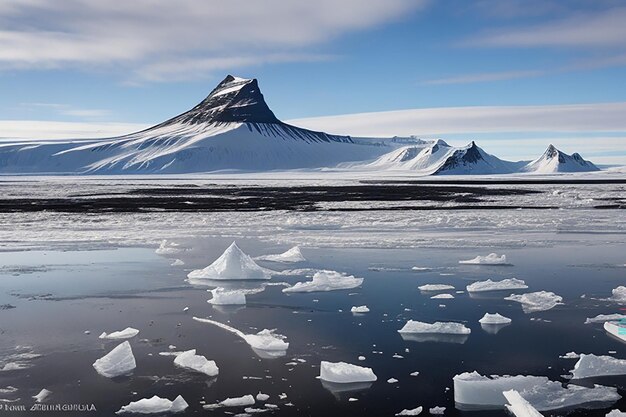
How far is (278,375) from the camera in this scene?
6941 millimetres

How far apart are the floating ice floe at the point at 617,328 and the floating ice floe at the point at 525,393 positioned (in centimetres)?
202

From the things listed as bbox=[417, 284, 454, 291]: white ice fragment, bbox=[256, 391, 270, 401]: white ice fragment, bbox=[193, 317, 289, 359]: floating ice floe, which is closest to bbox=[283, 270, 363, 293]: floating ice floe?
bbox=[417, 284, 454, 291]: white ice fragment

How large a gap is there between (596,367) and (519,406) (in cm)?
177

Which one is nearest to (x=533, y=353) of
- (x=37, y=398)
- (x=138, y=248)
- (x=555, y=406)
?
(x=555, y=406)

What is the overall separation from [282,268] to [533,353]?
23.7 feet

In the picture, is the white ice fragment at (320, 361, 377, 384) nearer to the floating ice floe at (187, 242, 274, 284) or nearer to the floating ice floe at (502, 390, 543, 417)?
the floating ice floe at (502, 390, 543, 417)

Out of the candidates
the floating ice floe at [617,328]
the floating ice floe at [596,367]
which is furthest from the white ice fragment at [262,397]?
the floating ice floe at [617,328]

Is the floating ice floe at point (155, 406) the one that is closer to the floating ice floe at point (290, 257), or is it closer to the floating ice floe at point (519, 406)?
the floating ice floe at point (519, 406)

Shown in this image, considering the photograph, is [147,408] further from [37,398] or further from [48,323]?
[48,323]

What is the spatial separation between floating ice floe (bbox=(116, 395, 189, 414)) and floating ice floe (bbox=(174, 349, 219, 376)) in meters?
0.94

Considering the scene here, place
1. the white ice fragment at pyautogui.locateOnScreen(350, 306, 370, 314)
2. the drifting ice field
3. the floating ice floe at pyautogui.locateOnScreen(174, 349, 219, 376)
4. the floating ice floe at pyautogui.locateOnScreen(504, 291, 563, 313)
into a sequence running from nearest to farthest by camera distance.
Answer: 1. the drifting ice field
2. the floating ice floe at pyautogui.locateOnScreen(174, 349, 219, 376)
3. the white ice fragment at pyautogui.locateOnScreen(350, 306, 370, 314)
4. the floating ice floe at pyautogui.locateOnScreen(504, 291, 563, 313)

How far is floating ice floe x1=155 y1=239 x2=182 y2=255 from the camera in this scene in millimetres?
16391

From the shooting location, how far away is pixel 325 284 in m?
11.7

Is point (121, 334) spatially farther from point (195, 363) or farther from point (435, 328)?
point (435, 328)
